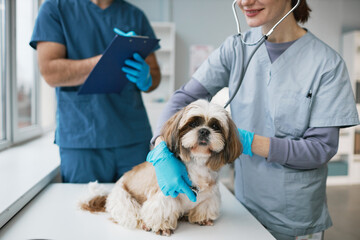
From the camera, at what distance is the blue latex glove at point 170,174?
0.91 meters

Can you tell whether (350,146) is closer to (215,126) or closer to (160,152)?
(215,126)

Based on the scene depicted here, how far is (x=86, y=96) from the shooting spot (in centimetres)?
142

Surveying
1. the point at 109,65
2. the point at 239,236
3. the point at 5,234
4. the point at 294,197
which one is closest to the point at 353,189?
the point at 294,197

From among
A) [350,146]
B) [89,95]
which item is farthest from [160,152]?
[350,146]

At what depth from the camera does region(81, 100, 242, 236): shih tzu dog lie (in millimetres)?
927

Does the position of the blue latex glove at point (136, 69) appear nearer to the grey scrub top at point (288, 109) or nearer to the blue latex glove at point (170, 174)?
the grey scrub top at point (288, 109)

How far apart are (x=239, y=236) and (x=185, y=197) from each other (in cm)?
23

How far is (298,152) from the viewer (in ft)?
3.32

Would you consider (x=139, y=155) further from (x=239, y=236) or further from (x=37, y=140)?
(x=37, y=140)

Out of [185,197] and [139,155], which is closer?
[185,197]

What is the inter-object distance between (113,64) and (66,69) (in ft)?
0.79

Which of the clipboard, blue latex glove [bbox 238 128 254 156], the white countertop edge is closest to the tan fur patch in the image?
the white countertop edge

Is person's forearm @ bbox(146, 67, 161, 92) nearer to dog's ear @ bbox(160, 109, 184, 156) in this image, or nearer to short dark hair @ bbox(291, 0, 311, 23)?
dog's ear @ bbox(160, 109, 184, 156)

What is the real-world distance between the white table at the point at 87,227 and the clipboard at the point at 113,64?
506 mm
